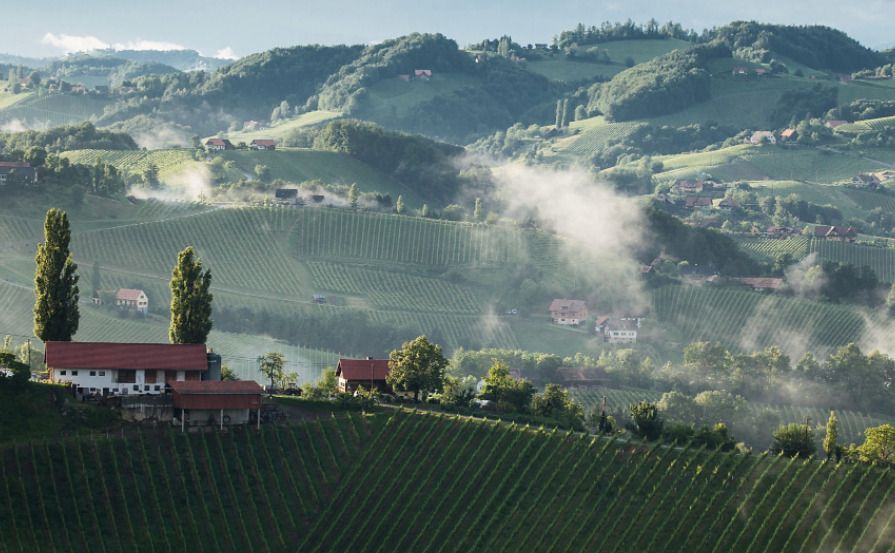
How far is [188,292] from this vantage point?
100562mm

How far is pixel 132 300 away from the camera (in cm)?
17238

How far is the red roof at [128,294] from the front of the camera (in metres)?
173

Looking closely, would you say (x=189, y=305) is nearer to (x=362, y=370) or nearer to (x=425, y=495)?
(x=362, y=370)

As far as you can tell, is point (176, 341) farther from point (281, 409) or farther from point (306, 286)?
point (306, 286)

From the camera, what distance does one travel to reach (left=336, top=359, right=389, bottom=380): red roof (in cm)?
10350

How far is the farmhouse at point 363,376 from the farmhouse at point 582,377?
189 feet

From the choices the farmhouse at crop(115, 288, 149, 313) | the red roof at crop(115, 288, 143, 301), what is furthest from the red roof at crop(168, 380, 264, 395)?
the red roof at crop(115, 288, 143, 301)

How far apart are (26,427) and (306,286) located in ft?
369

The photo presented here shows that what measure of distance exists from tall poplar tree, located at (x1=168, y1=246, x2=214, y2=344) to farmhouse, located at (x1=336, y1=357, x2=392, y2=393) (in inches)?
471

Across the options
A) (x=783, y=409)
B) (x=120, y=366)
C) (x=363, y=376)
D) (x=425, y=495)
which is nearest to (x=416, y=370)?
(x=363, y=376)

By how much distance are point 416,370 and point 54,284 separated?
1130 inches

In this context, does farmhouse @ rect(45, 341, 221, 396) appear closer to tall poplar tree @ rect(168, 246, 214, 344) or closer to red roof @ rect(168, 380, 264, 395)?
red roof @ rect(168, 380, 264, 395)

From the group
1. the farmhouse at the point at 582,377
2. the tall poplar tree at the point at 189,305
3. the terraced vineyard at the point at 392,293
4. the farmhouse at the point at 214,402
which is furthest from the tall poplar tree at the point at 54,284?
the terraced vineyard at the point at 392,293

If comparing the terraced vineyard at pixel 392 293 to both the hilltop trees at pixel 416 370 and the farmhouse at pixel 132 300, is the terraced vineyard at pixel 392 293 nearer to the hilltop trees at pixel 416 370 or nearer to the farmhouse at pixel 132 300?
the farmhouse at pixel 132 300
